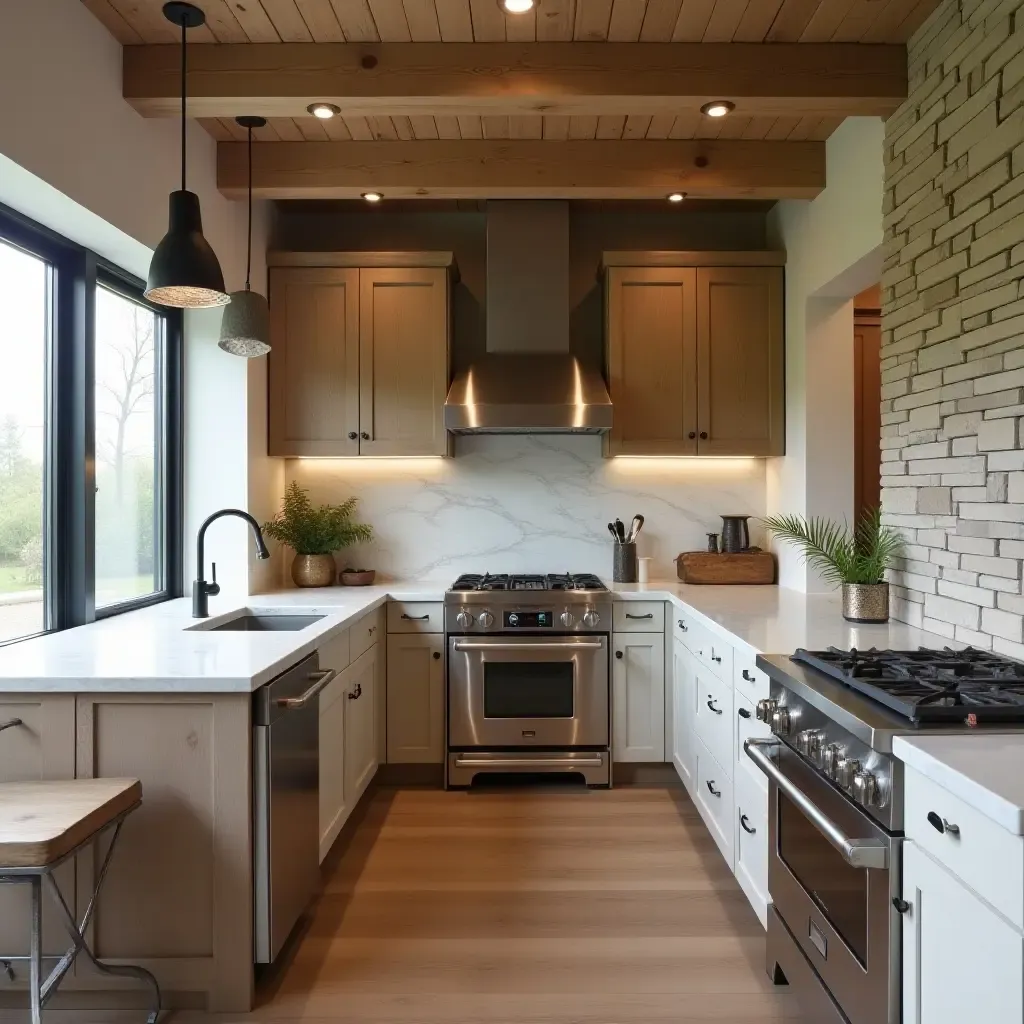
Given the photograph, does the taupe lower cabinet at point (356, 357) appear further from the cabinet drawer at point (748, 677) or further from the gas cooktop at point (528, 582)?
the cabinet drawer at point (748, 677)

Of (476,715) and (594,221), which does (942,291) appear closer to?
(594,221)

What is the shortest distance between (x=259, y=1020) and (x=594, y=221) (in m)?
3.69

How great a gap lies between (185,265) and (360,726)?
6.16 feet

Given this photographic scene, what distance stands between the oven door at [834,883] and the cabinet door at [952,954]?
0.04 metres

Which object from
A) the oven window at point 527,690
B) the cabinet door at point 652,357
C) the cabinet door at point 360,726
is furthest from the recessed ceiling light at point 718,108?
the cabinet door at point 360,726

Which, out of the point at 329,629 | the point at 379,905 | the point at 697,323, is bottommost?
the point at 379,905

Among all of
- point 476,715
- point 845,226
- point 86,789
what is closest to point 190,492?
point 476,715

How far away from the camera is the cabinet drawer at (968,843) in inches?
40.4

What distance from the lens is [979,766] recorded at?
118 cm

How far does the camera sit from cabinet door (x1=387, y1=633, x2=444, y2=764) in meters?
3.48

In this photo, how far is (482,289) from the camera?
401 centimetres

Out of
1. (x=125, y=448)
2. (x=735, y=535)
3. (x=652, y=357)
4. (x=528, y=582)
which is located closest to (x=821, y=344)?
(x=652, y=357)

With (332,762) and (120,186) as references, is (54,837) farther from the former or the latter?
(120,186)

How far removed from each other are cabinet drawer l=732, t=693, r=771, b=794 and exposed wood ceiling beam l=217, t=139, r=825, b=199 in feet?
7.08
